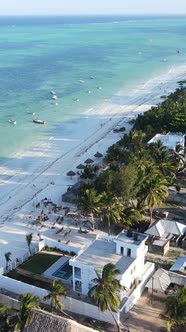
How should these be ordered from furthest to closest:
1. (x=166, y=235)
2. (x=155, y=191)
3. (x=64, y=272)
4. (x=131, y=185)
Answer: (x=131, y=185), (x=155, y=191), (x=166, y=235), (x=64, y=272)

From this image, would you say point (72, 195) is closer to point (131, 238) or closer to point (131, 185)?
point (131, 185)

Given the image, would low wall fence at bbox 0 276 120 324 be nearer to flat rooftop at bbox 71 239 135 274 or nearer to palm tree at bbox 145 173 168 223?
flat rooftop at bbox 71 239 135 274

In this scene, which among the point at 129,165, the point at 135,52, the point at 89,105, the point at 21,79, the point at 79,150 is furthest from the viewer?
the point at 135,52

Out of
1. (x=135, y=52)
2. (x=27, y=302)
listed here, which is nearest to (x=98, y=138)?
(x=27, y=302)

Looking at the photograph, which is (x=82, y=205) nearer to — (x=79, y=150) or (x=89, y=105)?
(x=79, y=150)

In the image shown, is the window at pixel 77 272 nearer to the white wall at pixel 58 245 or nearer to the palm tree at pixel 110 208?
the white wall at pixel 58 245

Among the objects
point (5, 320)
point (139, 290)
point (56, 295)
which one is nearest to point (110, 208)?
point (139, 290)
